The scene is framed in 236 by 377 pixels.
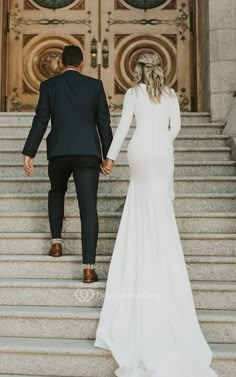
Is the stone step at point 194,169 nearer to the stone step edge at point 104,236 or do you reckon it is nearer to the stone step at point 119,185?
the stone step at point 119,185

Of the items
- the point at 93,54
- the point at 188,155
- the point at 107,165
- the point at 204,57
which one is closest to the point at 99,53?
the point at 93,54

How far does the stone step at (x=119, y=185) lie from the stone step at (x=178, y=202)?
0.25m

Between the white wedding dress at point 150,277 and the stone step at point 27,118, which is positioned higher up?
the stone step at point 27,118

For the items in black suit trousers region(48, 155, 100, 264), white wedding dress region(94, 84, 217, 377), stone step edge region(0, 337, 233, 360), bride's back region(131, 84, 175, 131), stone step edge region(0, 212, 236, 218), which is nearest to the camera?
white wedding dress region(94, 84, 217, 377)

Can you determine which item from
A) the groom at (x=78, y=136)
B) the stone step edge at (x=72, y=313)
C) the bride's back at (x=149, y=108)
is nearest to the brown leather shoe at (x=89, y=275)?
the groom at (x=78, y=136)

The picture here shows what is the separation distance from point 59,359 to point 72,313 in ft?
1.01

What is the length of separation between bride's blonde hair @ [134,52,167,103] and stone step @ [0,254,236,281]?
4.06 feet

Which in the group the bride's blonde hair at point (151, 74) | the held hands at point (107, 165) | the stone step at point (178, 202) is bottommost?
the stone step at point (178, 202)

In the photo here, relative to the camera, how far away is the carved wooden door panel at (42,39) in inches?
271

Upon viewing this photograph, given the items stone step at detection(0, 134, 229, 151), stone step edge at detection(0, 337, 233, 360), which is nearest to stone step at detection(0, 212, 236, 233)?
stone step edge at detection(0, 337, 233, 360)

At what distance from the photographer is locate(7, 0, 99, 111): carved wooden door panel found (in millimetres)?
6875

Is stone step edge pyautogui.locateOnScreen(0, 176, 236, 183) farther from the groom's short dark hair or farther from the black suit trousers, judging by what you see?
the groom's short dark hair

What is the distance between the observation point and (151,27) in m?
6.87

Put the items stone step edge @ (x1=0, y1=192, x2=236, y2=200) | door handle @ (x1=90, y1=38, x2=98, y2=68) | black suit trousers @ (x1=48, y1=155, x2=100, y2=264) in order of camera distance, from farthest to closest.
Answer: door handle @ (x1=90, y1=38, x2=98, y2=68), stone step edge @ (x1=0, y1=192, x2=236, y2=200), black suit trousers @ (x1=48, y1=155, x2=100, y2=264)
